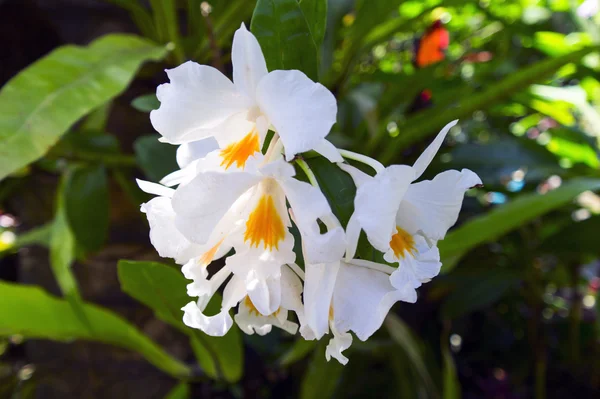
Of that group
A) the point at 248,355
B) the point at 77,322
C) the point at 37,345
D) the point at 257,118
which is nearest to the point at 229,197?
the point at 257,118

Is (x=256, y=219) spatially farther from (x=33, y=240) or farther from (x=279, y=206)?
(x=33, y=240)

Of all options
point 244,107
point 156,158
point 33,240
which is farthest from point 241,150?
point 33,240

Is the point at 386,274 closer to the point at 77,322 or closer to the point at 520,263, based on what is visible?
the point at 77,322

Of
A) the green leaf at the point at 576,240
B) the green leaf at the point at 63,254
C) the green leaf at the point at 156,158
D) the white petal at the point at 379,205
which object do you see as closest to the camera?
the white petal at the point at 379,205

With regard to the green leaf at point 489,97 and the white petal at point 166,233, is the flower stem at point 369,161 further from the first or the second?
the green leaf at point 489,97

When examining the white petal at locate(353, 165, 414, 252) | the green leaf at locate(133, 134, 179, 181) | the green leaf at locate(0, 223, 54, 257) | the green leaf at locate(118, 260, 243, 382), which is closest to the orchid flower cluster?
the white petal at locate(353, 165, 414, 252)

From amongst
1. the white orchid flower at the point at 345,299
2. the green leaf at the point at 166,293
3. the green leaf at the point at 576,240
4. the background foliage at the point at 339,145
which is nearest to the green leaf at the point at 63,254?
the background foliage at the point at 339,145
